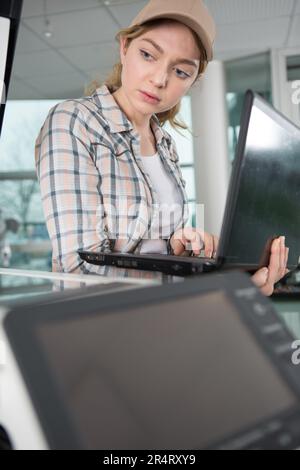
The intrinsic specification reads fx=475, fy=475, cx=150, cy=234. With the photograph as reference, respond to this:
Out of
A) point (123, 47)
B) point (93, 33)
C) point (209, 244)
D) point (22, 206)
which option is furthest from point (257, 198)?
point (22, 206)

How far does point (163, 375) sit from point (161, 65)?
0.71 metres

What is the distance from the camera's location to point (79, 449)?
17 cm

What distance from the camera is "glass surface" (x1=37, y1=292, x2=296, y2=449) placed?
0.60ft

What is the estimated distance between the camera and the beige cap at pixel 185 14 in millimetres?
780

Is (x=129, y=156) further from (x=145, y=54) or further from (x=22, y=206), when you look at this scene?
(x=22, y=206)

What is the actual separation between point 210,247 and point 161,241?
13cm

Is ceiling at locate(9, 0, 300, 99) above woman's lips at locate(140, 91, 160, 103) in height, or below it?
above

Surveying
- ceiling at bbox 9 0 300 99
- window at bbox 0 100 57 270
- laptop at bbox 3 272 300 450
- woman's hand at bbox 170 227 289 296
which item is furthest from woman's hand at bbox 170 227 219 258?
window at bbox 0 100 57 270

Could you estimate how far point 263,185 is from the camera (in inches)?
18.9

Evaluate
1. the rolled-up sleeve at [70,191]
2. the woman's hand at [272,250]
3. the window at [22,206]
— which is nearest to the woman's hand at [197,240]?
the woman's hand at [272,250]

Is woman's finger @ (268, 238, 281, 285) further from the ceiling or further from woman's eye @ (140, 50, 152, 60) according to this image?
Answer: the ceiling

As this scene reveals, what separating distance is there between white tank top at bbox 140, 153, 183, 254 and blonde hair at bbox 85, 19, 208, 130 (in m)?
0.13

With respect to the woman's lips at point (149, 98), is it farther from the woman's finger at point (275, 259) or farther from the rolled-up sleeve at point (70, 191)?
the woman's finger at point (275, 259)
